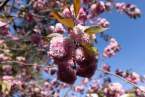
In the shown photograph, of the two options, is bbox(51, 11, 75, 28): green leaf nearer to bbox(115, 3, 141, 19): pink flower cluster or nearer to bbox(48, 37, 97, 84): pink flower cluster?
bbox(48, 37, 97, 84): pink flower cluster

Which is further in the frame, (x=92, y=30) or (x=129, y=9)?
(x=129, y=9)

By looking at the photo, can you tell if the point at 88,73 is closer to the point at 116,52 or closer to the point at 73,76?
the point at 73,76

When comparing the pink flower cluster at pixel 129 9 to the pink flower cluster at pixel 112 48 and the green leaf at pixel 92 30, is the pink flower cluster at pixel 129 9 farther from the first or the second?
the green leaf at pixel 92 30

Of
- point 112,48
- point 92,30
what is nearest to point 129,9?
point 112,48

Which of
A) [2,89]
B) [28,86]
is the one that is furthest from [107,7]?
[2,89]

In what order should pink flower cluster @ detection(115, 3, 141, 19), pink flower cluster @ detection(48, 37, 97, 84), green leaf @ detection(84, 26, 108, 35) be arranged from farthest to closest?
1. pink flower cluster @ detection(115, 3, 141, 19)
2. green leaf @ detection(84, 26, 108, 35)
3. pink flower cluster @ detection(48, 37, 97, 84)

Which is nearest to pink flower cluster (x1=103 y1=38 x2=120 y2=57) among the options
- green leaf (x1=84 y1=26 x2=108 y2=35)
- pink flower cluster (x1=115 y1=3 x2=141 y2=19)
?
pink flower cluster (x1=115 y1=3 x2=141 y2=19)

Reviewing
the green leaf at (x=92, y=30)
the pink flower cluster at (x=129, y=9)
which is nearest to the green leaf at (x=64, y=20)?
the green leaf at (x=92, y=30)

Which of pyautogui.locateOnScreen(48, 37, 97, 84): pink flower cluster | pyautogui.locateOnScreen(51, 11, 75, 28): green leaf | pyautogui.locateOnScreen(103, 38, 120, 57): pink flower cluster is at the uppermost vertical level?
pyautogui.locateOnScreen(51, 11, 75, 28): green leaf

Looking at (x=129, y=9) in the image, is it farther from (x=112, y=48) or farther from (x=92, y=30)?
(x=92, y=30)

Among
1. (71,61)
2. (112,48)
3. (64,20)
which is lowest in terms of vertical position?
(112,48)
